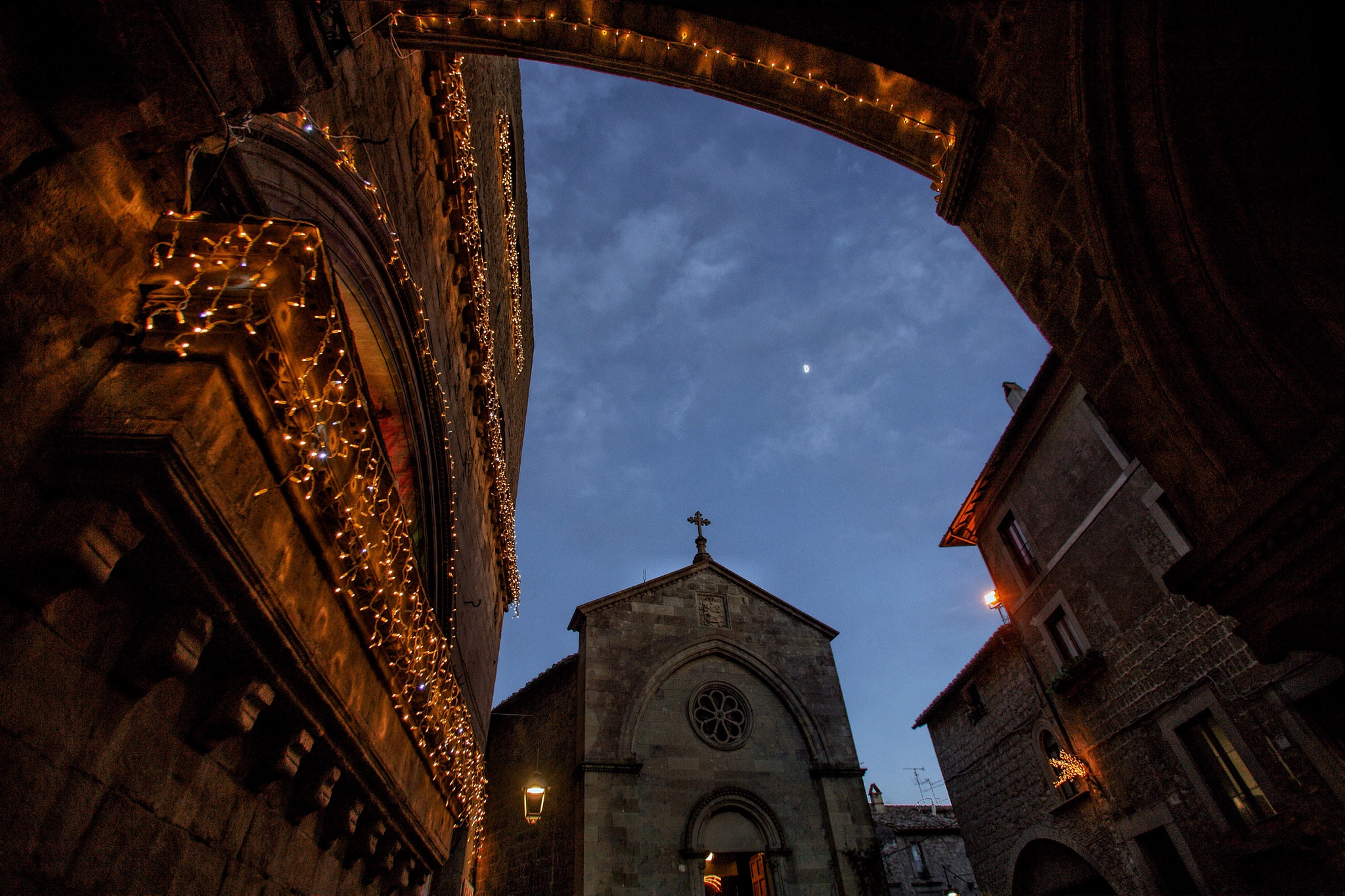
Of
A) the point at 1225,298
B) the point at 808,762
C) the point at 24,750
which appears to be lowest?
the point at 24,750

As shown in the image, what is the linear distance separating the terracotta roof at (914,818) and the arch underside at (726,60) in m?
22.6

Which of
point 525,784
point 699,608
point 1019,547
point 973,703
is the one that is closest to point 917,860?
point 973,703

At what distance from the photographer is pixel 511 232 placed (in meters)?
9.48

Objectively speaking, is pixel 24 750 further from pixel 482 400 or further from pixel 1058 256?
pixel 482 400

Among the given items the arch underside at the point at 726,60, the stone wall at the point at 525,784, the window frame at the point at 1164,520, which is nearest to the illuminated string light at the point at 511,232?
the arch underside at the point at 726,60

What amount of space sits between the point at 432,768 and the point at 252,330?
15.7 ft

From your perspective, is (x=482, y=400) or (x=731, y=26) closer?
(x=731, y=26)

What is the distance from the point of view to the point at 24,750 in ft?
5.94

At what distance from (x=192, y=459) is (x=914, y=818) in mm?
29261

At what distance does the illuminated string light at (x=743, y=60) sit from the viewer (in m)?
4.41

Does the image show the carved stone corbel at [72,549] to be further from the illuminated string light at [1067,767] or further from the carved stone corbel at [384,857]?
the illuminated string light at [1067,767]

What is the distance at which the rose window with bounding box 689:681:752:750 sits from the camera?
15180mm

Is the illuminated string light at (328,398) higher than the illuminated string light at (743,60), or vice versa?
the illuminated string light at (743,60)

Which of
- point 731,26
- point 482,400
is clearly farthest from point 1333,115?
point 482,400
